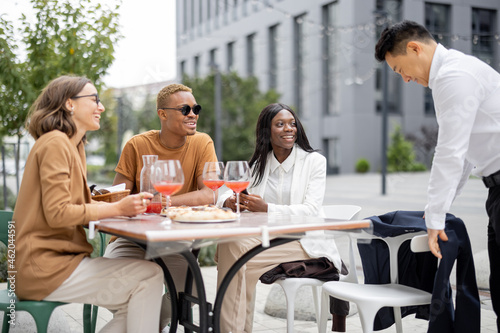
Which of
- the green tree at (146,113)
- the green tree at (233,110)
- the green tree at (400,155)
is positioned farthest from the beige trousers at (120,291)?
the green tree at (146,113)

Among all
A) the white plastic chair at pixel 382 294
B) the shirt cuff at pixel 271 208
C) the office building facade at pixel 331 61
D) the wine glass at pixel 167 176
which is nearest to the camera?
the wine glass at pixel 167 176

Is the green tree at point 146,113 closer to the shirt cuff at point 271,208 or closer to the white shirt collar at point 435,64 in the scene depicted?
the shirt cuff at point 271,208

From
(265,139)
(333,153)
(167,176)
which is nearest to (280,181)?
(265,139)

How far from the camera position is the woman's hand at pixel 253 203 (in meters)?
3.32

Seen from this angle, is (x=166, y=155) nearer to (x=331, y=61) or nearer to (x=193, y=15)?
(x=331, y=61)

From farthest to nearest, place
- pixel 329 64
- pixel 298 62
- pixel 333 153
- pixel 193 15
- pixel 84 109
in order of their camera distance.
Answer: pixel 333 153, pixel 193 15, pixel 298 62, pixel 329 64, pixel 84 109

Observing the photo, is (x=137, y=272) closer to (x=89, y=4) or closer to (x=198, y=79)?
(x=89, y=4)

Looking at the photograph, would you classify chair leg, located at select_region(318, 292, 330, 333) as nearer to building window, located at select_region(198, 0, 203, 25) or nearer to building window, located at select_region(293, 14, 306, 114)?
building window, located at select_region(198, 0, 203, 25)

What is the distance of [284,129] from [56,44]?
3.94 metres

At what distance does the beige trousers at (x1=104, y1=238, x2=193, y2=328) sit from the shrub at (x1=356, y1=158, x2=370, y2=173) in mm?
27238

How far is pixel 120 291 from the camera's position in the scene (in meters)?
2.74

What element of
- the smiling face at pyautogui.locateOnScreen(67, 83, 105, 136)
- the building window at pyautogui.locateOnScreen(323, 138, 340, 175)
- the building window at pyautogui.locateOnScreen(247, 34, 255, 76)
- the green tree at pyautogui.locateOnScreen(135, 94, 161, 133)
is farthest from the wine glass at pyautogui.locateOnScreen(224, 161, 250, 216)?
the building window at pyautogui.locateOnScreen(247, 34, 255, 76)

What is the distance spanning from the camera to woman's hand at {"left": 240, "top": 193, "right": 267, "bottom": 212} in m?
3.32

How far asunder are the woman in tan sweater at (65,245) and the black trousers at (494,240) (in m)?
1.66
